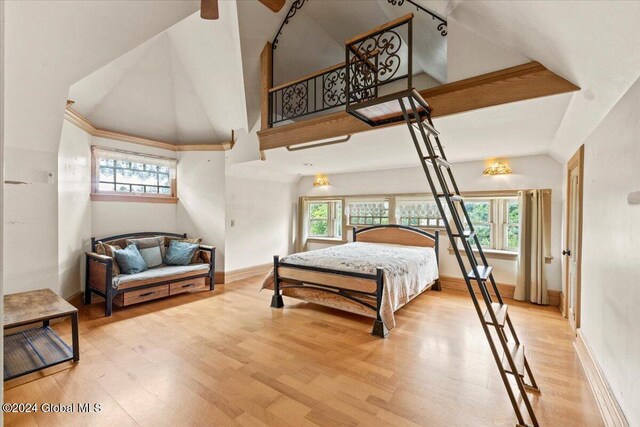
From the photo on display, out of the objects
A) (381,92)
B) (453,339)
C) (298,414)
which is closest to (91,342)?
(298,414)

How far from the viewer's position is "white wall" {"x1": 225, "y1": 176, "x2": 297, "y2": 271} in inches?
202

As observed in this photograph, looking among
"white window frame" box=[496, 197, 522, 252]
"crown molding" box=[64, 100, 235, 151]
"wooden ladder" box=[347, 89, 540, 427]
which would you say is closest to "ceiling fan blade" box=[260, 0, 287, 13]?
"wooden ladder" box=[347, 89, 540, 427]

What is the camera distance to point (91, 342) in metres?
2.78

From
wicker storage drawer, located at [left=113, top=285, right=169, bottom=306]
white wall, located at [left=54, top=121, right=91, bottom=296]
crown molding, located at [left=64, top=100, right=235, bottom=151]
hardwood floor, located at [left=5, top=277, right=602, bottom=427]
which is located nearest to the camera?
hardwood floor, located at [left=5, top=277, right=602, bottom=427]

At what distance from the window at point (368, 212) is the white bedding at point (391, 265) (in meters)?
1.17

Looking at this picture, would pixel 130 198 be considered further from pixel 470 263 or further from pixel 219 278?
pixel 470 263

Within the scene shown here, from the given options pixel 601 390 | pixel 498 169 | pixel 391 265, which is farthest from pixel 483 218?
pixel 601 390

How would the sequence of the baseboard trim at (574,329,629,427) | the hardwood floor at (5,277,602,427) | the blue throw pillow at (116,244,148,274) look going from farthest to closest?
the blue throw pillow at (116,244,148,274) < the hardwood floor at (5,277,602,427) < the baseboard trim at (574,329,629,427)

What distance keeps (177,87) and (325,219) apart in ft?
12.4

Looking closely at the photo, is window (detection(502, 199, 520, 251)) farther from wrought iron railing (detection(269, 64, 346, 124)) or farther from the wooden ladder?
wrought iron railing (detection(269, 64, 346, 124))

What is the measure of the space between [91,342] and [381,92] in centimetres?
525

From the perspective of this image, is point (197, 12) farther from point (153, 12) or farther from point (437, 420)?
point (437, 420)

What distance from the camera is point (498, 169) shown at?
4.33 meters

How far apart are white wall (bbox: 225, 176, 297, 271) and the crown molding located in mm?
592
